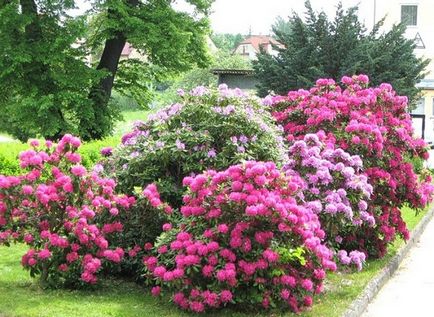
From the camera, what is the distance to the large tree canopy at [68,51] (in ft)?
54.8

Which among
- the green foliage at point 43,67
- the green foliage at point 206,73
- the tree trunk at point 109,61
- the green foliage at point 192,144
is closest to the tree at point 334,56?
the tree trunk at point 109,61

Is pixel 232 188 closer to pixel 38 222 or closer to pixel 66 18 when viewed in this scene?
pixel 38 222

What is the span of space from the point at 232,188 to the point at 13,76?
13125 millimetres

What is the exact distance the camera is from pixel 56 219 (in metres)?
6.27

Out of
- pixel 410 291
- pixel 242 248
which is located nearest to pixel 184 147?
pixel 242 248

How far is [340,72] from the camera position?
16125 mm

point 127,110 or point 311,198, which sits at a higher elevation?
point 127,110

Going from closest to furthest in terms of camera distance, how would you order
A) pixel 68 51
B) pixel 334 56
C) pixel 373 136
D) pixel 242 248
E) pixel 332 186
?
pixel 242 248, pixel 332 186, pixel 373 136, pixel 334 56, pixel 68 51

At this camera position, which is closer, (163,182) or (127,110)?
(163,182)

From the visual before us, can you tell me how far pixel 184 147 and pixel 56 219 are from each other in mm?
1651

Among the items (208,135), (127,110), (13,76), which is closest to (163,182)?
(208,135)

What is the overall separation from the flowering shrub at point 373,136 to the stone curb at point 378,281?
1.13ft

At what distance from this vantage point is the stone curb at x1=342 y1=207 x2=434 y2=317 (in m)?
6.48

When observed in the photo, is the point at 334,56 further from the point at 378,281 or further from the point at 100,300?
the point at 100,300
